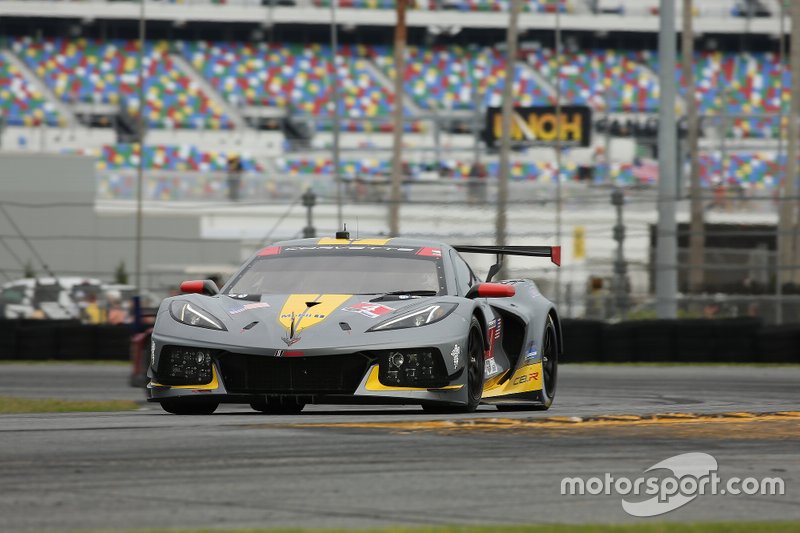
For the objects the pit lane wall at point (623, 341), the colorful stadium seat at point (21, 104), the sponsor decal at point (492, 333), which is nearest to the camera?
the sponsor decal at point (492, 333)

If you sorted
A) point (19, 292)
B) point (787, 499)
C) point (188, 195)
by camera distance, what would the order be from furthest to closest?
point (188, 195) → point (19, 292) → point (787, 499)

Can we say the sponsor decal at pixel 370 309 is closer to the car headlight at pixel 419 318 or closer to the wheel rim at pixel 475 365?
the car headlight at pixel 419 318

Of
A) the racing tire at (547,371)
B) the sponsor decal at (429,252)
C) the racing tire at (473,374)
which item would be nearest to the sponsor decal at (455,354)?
the racing tire at (473,374)

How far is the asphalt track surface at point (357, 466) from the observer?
4.80 metres

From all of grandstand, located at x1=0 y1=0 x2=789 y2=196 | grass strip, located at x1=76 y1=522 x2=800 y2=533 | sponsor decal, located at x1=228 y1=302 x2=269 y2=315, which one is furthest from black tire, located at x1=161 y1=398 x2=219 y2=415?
grandstand, located at x1=0 y1=0 x2=789 y2=196

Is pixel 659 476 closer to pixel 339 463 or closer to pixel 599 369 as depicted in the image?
pixel 339 463

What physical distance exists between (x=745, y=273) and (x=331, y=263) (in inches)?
658

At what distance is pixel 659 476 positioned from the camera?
5.60 m

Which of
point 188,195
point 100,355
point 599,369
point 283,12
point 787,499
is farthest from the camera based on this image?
point 283,12

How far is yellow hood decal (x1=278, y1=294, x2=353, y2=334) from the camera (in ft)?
26.0

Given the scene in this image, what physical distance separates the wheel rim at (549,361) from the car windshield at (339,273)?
1.30 meters

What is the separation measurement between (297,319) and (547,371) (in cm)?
257

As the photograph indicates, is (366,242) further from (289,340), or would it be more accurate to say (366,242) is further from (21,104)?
(21,104)

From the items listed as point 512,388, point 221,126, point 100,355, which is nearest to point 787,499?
point 512,388
